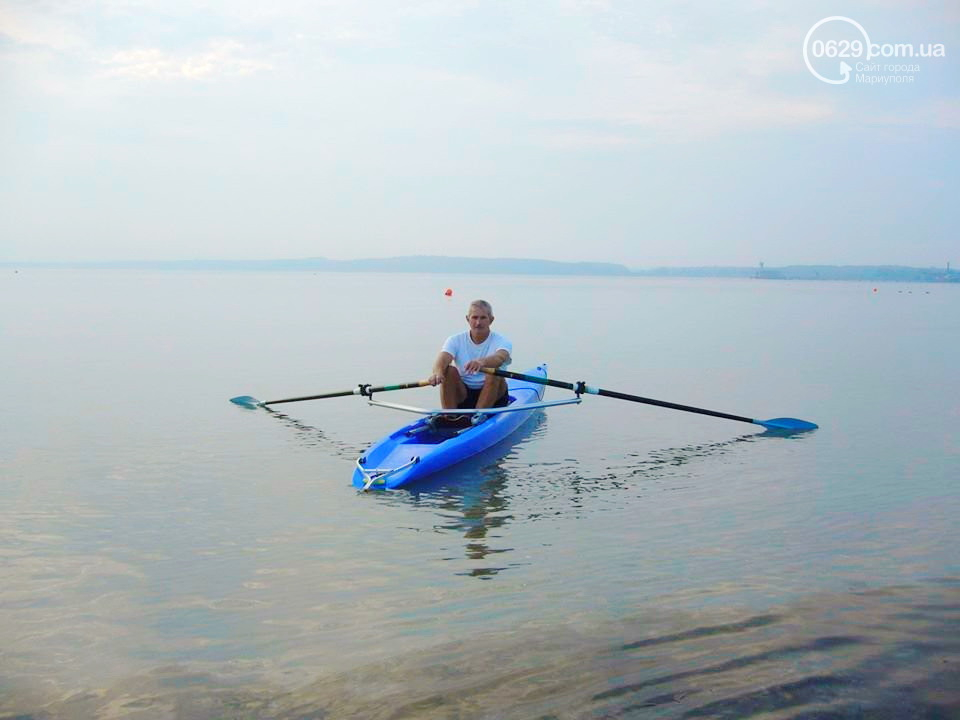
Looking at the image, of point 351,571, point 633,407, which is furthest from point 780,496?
point 633,407

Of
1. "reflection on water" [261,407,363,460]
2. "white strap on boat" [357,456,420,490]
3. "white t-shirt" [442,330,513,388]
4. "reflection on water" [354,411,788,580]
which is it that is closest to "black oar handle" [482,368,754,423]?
"white t-shirt" [442,330,513,388]

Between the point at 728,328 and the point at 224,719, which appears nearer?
the point at 224,719

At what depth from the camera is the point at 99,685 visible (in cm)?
482

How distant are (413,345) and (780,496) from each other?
58.1 ft

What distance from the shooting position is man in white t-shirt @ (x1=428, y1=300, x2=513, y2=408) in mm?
11117

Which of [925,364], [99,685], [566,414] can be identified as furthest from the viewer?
[925,364]

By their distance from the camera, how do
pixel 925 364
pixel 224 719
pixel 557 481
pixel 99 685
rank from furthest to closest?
pixel 925 364 < pixel 557 481 < pixel 99 685 < pixel 224 719

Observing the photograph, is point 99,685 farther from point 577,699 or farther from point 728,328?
point 728,328

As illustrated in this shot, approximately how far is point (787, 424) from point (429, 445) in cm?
573

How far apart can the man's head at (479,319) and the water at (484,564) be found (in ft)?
4.96

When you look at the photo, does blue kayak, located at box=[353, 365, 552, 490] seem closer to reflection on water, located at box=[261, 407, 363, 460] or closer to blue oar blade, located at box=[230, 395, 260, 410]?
reflection on water, located at box=[261, 407, 363, 460]

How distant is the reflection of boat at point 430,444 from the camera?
30.7ft

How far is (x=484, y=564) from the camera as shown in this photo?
693 cm

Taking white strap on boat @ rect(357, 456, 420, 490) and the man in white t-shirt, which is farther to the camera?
the man in white t-shirt
